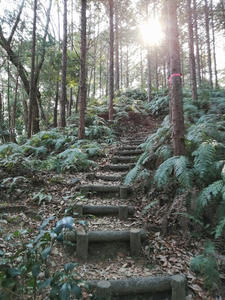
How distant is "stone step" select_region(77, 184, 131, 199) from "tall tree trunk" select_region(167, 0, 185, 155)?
49.3 inches

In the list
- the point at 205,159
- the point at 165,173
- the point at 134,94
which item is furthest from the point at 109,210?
the point at 134,94

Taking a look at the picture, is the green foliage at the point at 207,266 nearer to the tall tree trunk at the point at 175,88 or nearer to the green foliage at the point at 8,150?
the tall tree trunk at the point at 175,88

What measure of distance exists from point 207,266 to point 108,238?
4.10ft

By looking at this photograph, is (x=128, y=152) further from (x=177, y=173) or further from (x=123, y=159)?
(x=177, y=173)

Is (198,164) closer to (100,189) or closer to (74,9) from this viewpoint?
(100,189)

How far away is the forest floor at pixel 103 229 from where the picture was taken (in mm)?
2361

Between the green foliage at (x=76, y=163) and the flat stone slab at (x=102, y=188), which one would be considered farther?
the green foliage at (x=76, y=163)

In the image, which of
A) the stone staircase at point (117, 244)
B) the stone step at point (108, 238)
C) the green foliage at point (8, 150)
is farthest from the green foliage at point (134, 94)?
the stone step at point (108, 238)

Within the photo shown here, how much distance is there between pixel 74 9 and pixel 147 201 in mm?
16233

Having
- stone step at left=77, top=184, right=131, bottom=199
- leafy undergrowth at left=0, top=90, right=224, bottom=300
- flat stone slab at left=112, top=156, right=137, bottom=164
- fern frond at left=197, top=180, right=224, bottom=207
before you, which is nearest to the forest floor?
leafy undergrowth at left=0, top=90, right=224, bottom=300

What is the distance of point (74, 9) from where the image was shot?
14805 millimetres

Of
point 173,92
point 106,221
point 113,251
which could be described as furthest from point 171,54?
point 113,251

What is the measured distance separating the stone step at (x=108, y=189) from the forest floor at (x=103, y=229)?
142 mm

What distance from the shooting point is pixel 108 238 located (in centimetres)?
278
